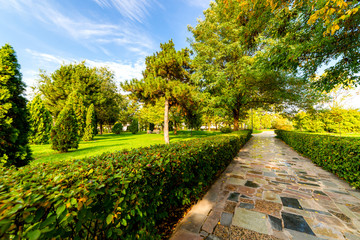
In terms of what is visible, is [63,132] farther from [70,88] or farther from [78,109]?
[70,88]

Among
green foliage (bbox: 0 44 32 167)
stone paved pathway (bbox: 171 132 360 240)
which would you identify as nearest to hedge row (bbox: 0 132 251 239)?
stone paved pathway (bbox: 171 132 360 240)

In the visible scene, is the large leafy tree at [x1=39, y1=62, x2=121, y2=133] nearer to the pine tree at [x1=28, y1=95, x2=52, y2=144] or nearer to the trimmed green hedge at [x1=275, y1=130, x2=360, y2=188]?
the pine tree at [x1=28, y1=95, x2=52, y2=144]

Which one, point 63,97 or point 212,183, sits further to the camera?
point 63,97

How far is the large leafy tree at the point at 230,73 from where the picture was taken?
11727 millimetres

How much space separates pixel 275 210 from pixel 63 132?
451 inches

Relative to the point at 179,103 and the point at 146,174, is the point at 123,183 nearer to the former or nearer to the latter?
the point at 146,174

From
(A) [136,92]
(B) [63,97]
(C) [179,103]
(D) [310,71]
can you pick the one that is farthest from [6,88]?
(B) [63,97]

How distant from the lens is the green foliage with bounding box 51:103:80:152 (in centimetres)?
853

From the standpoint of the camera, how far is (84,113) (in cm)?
1714

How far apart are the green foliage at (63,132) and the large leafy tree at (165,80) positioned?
4723 mm

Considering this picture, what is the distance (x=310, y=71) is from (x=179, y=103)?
933cm

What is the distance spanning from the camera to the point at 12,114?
4.23 metres

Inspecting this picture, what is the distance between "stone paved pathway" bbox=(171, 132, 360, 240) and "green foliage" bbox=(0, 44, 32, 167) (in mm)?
5710

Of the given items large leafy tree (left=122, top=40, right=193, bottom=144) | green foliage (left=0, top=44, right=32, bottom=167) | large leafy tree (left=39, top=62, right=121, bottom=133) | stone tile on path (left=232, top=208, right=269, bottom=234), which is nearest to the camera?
stone tile on path (left=232, top=208, right=269, bottom=234)
